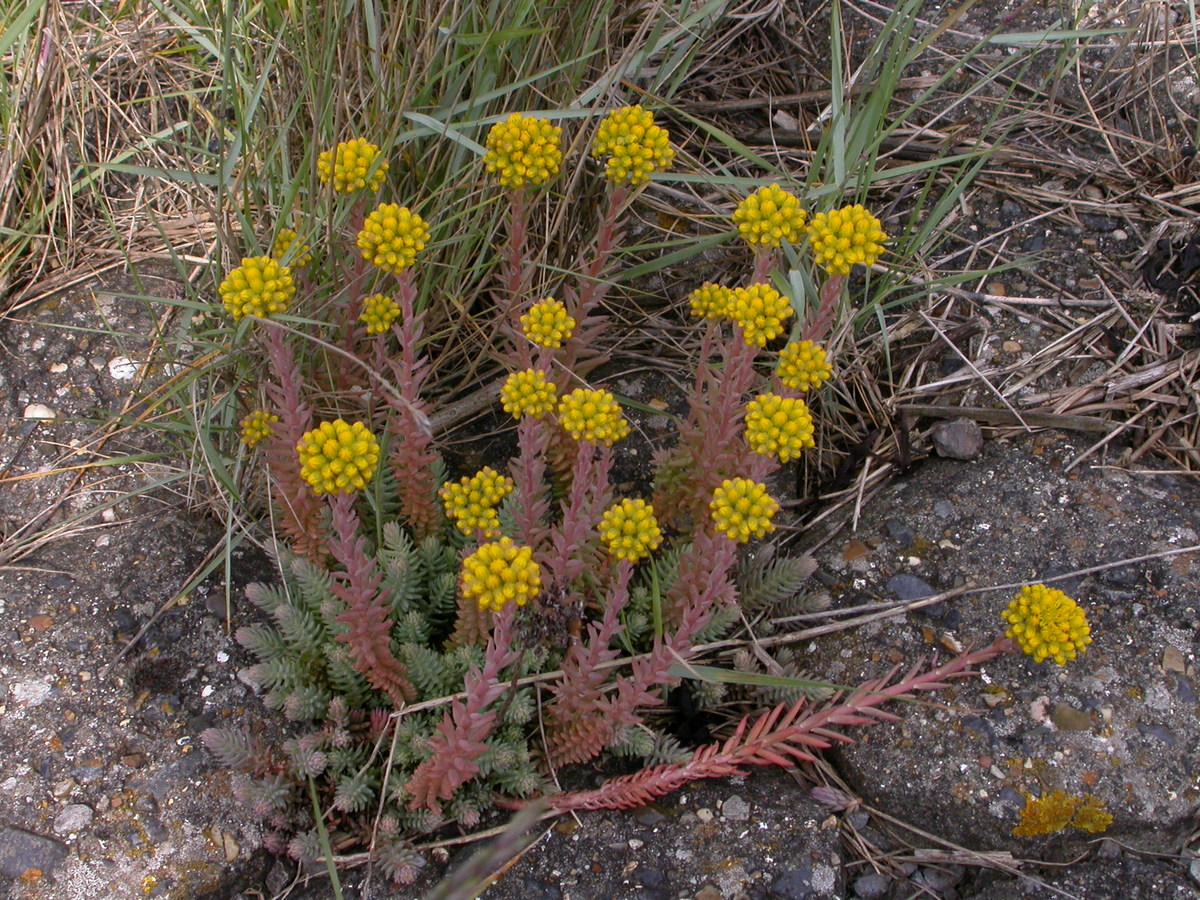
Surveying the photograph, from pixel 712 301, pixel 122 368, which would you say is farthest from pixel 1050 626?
pixel 122 368

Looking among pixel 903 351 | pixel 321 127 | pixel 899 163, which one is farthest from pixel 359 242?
pixel 899 163

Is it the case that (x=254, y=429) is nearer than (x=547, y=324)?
No

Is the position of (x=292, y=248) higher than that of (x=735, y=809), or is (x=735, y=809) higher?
(x=292, y=248)

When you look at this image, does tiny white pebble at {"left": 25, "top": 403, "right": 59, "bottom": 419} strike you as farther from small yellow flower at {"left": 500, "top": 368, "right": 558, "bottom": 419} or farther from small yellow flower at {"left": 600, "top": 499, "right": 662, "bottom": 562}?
small yellow flower at {"left": 600, "top": 499, "right": 662, "bottom": 562}

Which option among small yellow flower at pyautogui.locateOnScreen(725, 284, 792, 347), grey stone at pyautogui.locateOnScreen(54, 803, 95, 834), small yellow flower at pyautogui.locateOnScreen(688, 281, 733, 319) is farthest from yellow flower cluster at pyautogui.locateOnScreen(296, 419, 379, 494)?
grey stone at pyautogui.locateOnScreen(54, 803, 95, 834)

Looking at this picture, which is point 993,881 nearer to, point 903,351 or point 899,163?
point 903,351

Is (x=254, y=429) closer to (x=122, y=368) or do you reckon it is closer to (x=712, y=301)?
(x=122, y=368)

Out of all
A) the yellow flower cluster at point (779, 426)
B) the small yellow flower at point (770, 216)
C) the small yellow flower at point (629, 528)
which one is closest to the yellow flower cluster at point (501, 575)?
the small yellow flower at point (629, 528)
